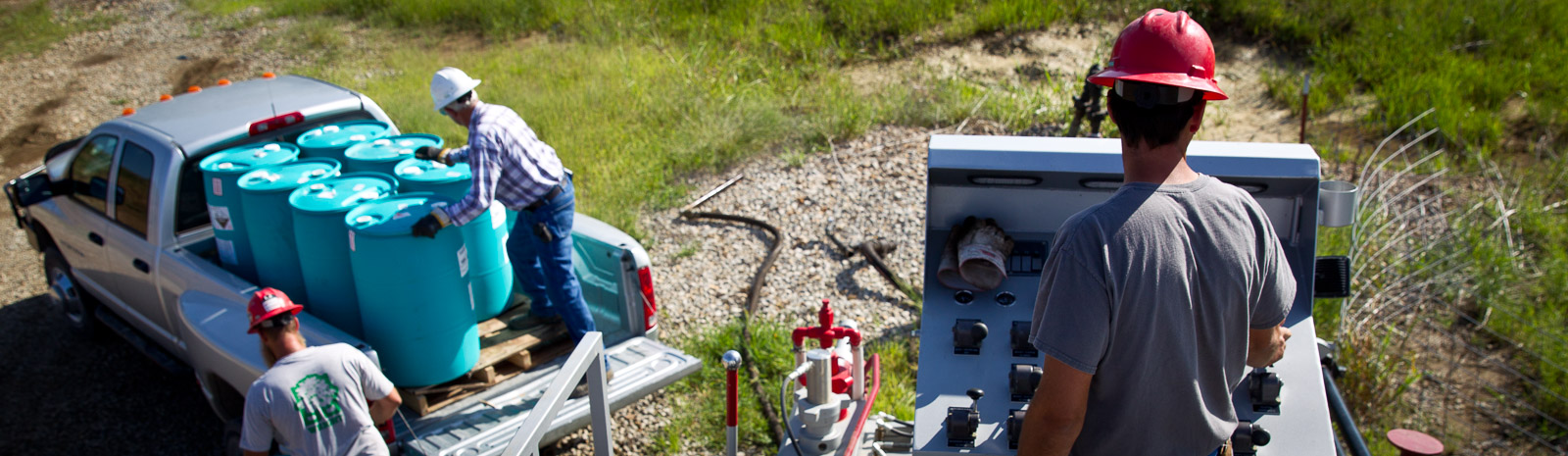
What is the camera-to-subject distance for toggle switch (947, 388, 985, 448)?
2.63 meters

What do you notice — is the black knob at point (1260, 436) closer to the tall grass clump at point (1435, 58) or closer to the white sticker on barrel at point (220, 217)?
the white sticker on barrel at point (220, 217)

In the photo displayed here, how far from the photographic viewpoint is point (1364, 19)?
30.0 feet

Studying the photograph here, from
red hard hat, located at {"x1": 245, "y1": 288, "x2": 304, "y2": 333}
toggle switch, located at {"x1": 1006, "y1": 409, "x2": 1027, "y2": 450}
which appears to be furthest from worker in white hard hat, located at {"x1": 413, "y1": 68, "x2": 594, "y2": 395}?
toggle switch, located at {"x1": 1006, "y1": 409, "x2": 1027, "y2": 450}

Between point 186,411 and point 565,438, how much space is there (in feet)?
7.39

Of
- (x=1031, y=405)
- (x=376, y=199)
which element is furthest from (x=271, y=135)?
(x=1031, y=405)

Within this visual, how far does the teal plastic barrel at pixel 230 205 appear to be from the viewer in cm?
445

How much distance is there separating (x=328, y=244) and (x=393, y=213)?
1.23ft

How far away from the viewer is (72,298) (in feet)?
19.9

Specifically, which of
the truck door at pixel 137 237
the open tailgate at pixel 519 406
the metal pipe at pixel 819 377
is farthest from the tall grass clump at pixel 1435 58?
the truck door at pixel 137 237

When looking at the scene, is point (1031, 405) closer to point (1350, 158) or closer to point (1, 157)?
point (1350, 158)

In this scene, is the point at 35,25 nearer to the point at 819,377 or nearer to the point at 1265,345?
the point at 819,377

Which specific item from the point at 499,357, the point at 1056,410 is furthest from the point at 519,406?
the point at 1056,410

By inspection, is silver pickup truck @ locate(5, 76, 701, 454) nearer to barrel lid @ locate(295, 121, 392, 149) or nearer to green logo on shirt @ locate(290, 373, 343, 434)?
barrel lid @ locate(295, 121, 392, 149)

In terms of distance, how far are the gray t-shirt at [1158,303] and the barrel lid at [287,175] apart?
3608mm
